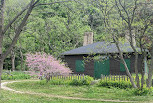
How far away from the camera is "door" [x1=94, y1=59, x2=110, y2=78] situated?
22172 millimetres

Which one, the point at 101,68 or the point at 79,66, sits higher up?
the point at 79,66

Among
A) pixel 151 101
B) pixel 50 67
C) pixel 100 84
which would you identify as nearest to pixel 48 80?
pixel 50 67

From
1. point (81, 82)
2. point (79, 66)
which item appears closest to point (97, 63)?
point (79, 66)

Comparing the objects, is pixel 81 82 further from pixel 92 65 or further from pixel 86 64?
pixel 86 64

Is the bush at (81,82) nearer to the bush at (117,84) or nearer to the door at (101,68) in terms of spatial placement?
the bush at (117,84)

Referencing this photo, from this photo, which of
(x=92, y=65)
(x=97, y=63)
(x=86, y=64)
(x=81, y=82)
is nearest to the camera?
(x=81, y=82)

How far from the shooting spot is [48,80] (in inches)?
714

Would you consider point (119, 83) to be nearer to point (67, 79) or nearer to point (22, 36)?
point (67, 79)

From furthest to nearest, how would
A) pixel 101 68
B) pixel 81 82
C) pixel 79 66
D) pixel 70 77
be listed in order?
pixel 79 66
pixel 101 68
pixel 70 77
pixel 81 82

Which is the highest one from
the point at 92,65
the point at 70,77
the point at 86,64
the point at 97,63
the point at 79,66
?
the point at 97,63

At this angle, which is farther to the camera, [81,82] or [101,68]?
[101,68]

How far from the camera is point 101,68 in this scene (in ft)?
73.5

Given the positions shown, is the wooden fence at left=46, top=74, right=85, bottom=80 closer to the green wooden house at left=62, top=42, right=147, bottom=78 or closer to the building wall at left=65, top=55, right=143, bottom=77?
the green wooden house at left=62, top=42, right=147, bottom=78

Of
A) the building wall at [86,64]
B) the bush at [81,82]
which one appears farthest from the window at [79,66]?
the bush at [81,82]
